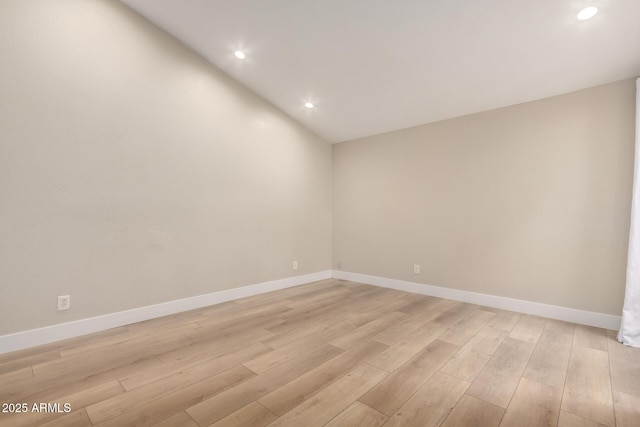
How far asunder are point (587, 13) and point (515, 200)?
171 cm

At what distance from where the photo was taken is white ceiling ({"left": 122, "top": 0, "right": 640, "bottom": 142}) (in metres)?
2.15

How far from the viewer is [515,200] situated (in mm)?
3111

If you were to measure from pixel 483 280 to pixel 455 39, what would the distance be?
2.57 meters

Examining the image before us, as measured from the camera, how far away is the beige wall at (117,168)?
219cm

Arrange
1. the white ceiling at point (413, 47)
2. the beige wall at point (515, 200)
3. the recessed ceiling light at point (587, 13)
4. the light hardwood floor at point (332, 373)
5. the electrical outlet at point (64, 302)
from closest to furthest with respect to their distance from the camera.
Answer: the light hardwood floor at point (332, 373) < the recessed ceiling light at point (587, 13) < the white ceiling at point (413, 47) < the electrical outlet at point (64, 302) < the beige wall at point (515, 200)

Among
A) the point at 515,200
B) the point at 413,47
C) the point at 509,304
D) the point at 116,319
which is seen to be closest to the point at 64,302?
the point at 116,319

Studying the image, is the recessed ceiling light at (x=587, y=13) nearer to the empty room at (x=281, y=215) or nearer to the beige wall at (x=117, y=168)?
the empty room at (x=281, y=215)

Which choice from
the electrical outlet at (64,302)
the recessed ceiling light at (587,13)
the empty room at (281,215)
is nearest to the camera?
the empty room at (281,215)

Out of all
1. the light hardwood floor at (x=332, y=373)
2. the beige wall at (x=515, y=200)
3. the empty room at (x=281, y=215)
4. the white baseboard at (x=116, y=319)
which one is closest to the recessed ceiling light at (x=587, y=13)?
the empty room at (x=281, y=215)

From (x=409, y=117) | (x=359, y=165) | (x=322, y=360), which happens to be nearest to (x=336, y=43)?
Result: (x=409, y=117)

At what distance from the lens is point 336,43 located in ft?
8.91

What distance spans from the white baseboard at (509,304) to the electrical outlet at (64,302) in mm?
3521

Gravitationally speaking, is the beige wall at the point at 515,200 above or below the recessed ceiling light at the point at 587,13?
below

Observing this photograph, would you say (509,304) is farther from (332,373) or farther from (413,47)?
(413,47)
